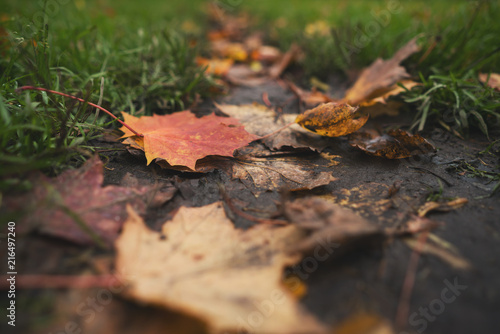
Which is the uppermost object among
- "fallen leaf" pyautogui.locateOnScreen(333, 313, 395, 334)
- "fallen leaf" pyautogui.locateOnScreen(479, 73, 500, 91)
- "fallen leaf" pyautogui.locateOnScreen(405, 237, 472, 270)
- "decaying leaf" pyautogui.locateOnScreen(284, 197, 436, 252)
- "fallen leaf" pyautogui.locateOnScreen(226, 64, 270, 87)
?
"fallen leaf" pyautogui.locateOnScreen(479, 73, 500, 91)

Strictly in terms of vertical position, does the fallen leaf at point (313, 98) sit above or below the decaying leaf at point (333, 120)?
below

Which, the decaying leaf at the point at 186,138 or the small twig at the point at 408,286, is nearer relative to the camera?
the small twig at the point at 408,286

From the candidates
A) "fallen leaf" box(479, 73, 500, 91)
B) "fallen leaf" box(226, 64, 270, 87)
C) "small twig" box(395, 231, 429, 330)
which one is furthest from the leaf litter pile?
"fallen leaf" box(226, 64, 270, 87)

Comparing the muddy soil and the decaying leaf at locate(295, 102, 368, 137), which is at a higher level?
the decaying leaf at locate(295, 102, 368, 137)

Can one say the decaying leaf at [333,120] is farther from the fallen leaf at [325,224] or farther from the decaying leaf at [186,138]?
the fallen leaf at [325,224]

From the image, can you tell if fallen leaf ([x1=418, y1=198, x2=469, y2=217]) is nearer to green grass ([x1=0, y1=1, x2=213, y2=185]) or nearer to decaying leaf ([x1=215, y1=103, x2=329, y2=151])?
Answer: decaying leaf ([x1=215, y1=103, x2=329, y2=151])

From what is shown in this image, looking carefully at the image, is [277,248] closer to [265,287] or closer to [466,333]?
[265,287]

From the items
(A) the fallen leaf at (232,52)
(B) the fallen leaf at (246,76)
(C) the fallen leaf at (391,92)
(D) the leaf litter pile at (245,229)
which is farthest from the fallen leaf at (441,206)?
(A) the fallen leaf at (232,52)
